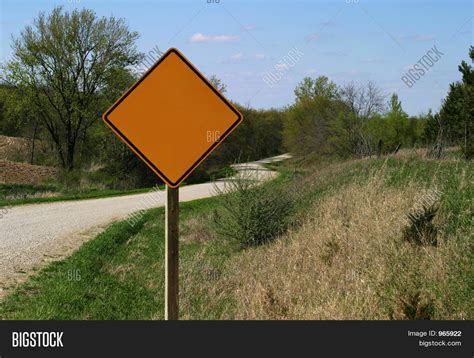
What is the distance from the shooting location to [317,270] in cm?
849

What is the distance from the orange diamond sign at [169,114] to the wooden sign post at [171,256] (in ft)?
0.60

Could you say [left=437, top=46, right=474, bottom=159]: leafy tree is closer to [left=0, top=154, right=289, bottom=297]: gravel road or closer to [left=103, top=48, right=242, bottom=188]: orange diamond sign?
[left=0, top=154, right=289, bottom=297]: gravel road

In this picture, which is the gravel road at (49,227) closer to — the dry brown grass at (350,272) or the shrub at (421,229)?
the dry brown grass at (350,272)

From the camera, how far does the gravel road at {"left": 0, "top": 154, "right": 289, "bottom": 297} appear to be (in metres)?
10.8

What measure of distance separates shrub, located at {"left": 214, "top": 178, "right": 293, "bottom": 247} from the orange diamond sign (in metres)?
7.65

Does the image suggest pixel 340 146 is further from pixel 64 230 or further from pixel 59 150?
pixel 64 230

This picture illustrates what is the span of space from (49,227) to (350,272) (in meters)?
9.89

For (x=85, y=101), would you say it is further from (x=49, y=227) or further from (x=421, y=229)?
(x=421, y=229)

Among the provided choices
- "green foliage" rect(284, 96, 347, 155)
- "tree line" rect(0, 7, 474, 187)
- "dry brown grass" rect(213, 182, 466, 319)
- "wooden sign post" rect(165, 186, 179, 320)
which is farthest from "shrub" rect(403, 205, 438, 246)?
"green foliage" rect(284, 96, 347, 155)

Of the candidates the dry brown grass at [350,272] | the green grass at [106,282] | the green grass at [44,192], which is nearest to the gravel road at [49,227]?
the green grass at [106,282]

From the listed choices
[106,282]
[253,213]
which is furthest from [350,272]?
[253,213]

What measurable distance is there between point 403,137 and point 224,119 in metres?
44.9

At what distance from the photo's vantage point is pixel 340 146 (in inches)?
1662
